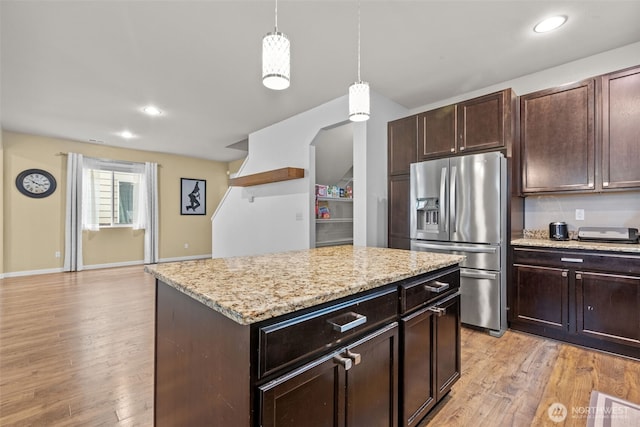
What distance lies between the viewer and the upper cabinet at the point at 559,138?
2617mm

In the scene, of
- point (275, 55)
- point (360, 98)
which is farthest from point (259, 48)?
point (275, 55)

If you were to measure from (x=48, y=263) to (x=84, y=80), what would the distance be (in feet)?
13.8

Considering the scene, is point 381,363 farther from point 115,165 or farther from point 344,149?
point 115,165

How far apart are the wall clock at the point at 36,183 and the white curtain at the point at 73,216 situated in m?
0.29

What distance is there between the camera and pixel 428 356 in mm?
1539

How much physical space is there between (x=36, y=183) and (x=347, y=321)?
6.93m

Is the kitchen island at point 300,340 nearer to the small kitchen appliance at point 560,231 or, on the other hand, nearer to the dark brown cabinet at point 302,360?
the dark brown cabinet at point 302,360

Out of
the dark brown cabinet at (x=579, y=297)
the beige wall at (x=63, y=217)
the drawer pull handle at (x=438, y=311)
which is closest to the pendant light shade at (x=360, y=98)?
the drawer pull handle at (x=438, y=311)

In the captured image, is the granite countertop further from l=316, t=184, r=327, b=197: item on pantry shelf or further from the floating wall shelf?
l=316, t=184, r=327, b=197: item on pantry shelf

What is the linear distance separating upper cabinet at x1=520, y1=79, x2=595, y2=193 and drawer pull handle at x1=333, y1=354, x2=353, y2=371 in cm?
283

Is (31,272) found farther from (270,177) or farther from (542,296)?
(542,296)

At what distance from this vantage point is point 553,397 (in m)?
1.83

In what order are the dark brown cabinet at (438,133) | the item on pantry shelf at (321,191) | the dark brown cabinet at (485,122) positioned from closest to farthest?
1. the dark brown cabinet at (485,122)
2. the dark brown cabinet at (438,133)
3. the item on pantry shelf at (321,191)

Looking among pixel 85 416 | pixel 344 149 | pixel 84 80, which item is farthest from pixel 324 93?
pixel 85 416
